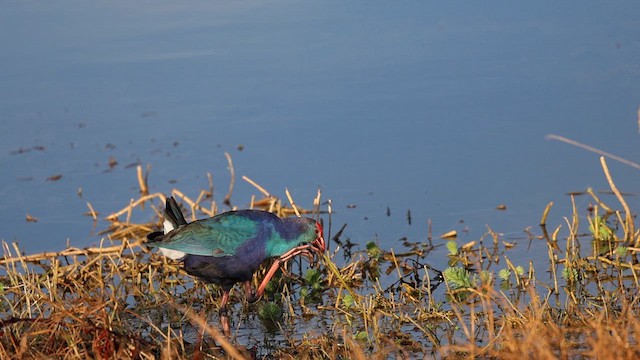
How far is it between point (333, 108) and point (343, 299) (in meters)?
2.73

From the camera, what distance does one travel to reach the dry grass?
4871 millimetres

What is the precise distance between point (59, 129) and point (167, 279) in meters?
2.66

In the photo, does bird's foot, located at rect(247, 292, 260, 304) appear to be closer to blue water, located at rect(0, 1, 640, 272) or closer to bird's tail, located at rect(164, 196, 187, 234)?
bird's tail, located at rect(164, 196, 187, 234)

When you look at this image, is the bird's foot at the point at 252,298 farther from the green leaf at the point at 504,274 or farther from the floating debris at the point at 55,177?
the floating debris at the point at 55,177

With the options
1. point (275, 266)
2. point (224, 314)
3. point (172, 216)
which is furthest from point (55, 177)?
point (224, 314)

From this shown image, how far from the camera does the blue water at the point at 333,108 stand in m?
7.31

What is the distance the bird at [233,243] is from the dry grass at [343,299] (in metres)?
0.20

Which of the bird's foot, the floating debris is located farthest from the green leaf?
the floating debris

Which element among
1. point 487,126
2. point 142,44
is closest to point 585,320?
point 487,126

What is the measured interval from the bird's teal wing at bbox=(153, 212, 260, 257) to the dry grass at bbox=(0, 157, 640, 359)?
0.98 ft

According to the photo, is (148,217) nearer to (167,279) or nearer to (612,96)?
(167,279)

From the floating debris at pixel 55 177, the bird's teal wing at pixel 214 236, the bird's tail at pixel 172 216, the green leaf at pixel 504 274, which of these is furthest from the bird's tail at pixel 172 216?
the floating debris at pixel 55 177

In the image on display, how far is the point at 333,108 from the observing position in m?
8.34

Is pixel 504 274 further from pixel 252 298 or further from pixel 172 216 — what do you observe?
pixel 172 216
